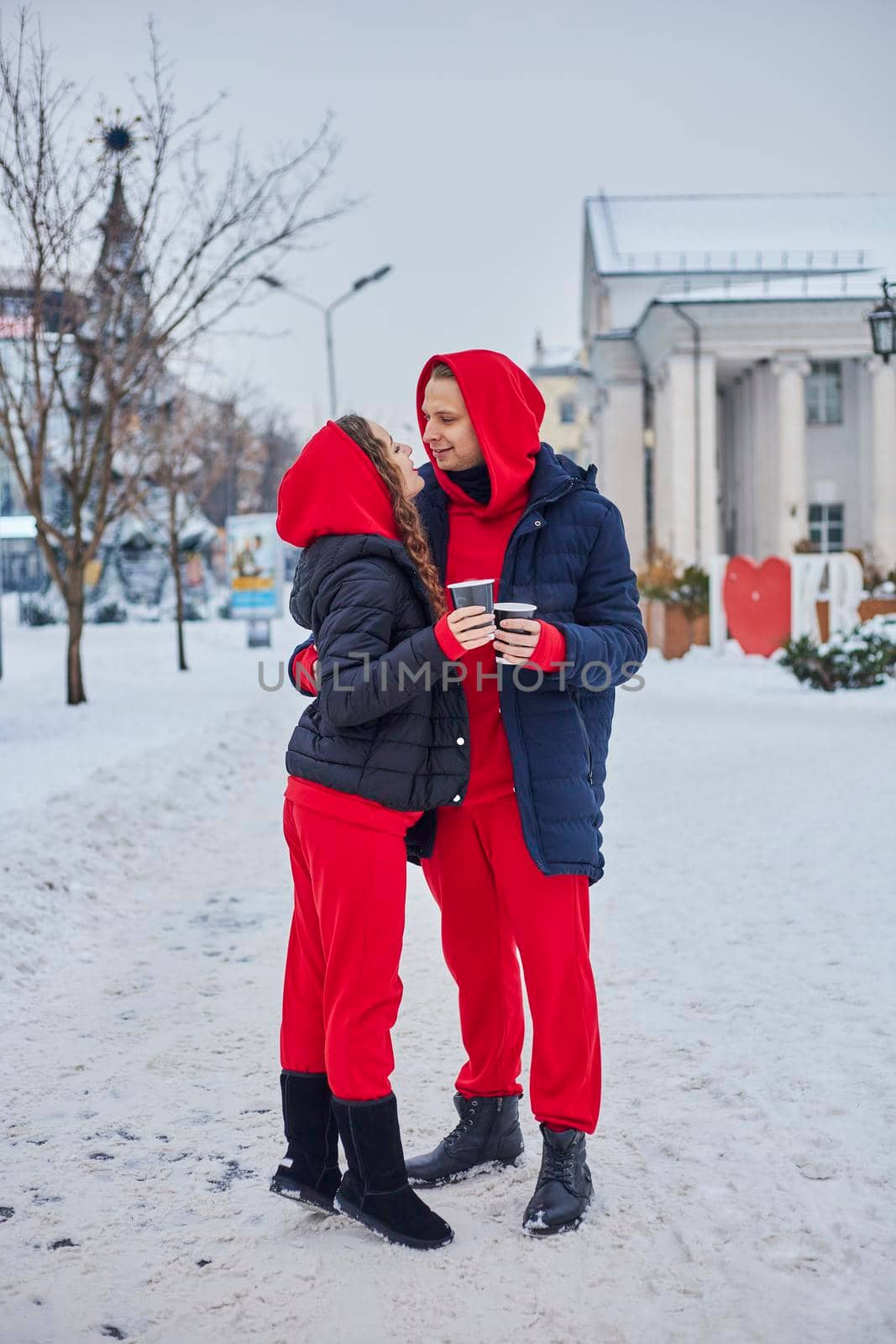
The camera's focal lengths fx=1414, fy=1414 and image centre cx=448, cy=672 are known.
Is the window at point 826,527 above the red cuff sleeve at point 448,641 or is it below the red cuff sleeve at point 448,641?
above

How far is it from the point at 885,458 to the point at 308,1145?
36873 millimetres

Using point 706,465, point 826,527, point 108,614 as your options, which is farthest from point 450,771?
point 826,527

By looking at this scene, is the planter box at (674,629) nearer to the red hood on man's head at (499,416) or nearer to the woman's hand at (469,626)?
the red hood on man's head at (499,416)

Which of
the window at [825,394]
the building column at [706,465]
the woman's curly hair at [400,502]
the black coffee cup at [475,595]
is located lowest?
the black coffee cup at [475,595]

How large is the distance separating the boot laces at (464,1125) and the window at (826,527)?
38824 mm

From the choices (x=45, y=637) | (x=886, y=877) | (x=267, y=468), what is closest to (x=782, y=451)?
(x=45, y=637)

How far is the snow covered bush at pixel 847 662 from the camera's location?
1662cm

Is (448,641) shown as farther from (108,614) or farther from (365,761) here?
(108,614)

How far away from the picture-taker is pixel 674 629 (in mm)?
23859

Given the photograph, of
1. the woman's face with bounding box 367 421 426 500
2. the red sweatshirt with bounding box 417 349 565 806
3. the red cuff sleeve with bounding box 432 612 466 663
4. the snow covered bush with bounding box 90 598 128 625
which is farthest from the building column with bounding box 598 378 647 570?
the red cuff sleeve with bounding box 432 612 466 663

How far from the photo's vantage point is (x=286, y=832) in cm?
333

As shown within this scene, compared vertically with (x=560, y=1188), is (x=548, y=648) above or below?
above

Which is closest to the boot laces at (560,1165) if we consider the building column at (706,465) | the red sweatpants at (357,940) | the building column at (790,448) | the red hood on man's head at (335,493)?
the red sweatpants at (357,940)

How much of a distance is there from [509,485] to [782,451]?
35847 mm
